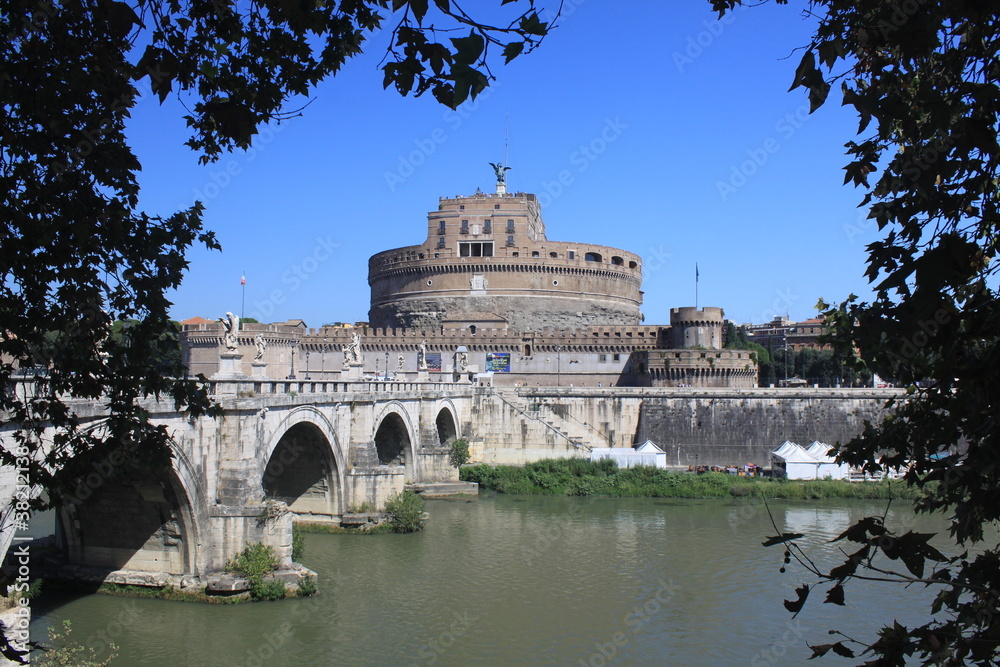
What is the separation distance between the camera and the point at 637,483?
30.0 metres

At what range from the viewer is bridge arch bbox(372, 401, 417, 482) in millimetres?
26938

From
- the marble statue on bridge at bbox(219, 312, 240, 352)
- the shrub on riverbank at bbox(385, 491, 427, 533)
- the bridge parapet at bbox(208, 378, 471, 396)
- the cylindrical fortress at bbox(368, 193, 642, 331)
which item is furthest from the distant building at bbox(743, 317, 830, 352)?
the marble statue on bridge at bbox(219, 312, 240, 352)

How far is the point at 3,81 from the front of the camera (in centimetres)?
397

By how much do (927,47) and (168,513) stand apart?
13898 millimetres

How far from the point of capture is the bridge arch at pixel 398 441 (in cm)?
2694

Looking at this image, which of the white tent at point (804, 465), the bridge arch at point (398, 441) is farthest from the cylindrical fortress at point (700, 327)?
the bridge arch at point (398, 441)

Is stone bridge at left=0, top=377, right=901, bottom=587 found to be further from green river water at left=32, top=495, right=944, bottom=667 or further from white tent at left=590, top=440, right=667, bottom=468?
white tent at left=590, top=440, right=667, bottom=468

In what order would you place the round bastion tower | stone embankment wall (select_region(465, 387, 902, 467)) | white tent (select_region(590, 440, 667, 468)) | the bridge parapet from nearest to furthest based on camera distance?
the bridge parapet, white tent (select_region(590, 440, 667, 468)), stone embankment wall (select_region(465, 387, 902, 467)), the round bastion tower

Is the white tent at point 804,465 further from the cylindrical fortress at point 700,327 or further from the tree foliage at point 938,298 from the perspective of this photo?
the tree foliage at point 938,298

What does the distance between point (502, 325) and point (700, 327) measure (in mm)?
13333
